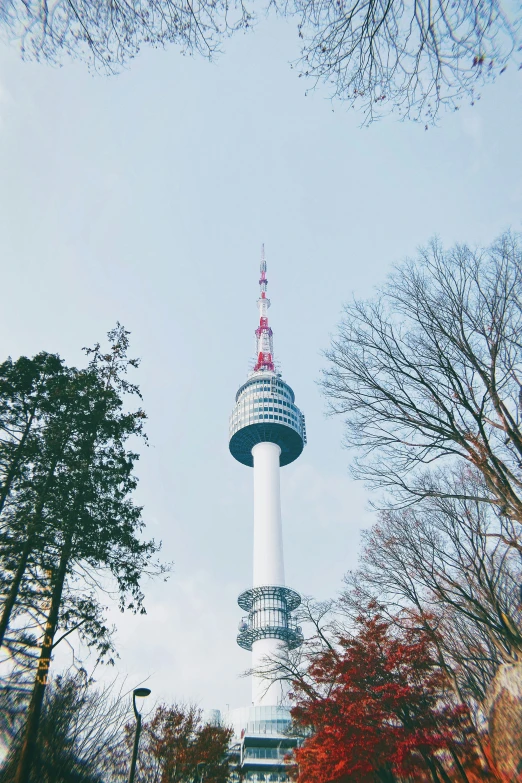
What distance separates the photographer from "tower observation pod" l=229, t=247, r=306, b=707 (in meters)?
71.3

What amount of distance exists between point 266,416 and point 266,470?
30.9 ft

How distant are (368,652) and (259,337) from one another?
7711 centimetres

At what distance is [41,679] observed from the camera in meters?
9.09

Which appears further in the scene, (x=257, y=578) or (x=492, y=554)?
(x=257, y=578)

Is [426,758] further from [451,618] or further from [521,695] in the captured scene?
[521,695]

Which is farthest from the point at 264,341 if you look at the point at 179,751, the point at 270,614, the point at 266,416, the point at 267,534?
the point at 179,751

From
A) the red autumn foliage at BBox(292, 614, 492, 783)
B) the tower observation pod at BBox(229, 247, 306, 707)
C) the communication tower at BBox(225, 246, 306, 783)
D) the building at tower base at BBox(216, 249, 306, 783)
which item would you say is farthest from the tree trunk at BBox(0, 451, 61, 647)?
the tower observation pod at BBox(229, 247, 306, 707)

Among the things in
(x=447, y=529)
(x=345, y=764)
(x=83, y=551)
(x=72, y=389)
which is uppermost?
(x=72, y=389)

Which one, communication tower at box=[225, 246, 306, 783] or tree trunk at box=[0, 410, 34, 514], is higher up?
communication tower at box=[225, 246, 306, 783]

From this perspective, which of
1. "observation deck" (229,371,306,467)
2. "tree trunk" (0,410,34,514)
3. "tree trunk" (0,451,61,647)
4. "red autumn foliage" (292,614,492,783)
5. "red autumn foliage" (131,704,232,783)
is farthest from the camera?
"observation deck" (229,371,306,467)

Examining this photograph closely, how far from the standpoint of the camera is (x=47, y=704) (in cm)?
1078

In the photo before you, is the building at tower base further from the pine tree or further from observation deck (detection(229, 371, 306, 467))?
the pine tree

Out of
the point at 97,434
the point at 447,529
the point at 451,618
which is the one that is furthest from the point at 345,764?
the point at 97,434

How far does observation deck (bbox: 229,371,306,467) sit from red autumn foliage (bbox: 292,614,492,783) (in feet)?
218
